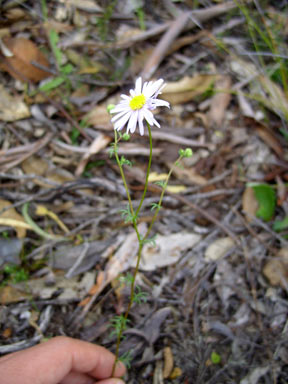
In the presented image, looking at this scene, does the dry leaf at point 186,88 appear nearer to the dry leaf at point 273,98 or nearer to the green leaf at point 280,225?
the dry leaf at point 273,98

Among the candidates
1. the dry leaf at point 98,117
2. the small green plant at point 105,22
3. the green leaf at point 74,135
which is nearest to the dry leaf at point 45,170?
the green leaf at point 74,135

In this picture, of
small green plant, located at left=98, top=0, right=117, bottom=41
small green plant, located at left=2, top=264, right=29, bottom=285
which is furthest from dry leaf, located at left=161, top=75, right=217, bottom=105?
small green plant, located at left=2, top=264, right=29, bottom=285

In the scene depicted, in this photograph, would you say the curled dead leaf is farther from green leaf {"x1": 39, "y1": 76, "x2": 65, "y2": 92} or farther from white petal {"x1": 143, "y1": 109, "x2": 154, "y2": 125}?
green leaf {"x1": 39, "y1": 76, "x2": 65, "y2": 92}

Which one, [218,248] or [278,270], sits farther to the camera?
[218,248]

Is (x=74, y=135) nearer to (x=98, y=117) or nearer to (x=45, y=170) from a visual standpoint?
(x=98, y=117)

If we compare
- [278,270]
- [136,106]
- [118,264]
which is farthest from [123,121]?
[278,270]

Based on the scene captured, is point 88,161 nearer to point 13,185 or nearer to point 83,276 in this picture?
point 13,185
